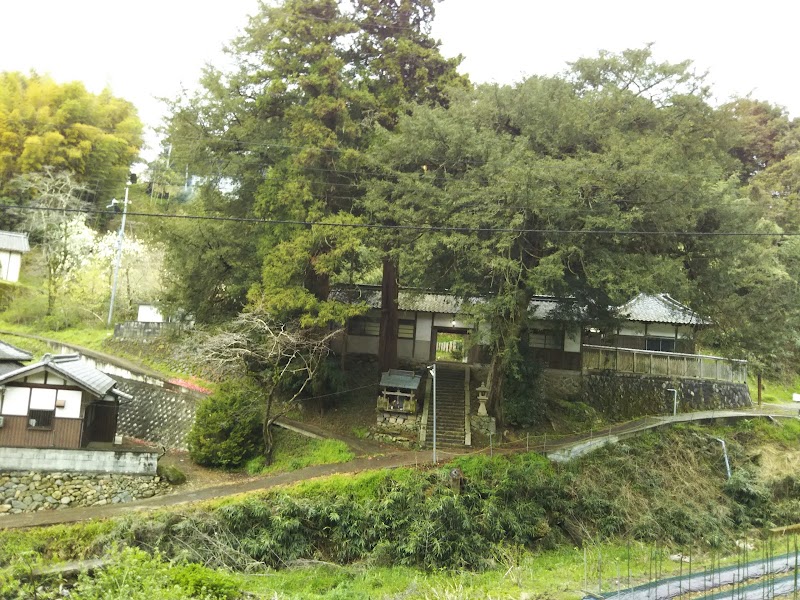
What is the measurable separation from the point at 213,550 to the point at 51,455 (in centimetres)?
608

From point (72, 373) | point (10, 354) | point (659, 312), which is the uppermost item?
point (659, 312)

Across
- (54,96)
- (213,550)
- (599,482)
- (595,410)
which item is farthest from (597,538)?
(54,96)

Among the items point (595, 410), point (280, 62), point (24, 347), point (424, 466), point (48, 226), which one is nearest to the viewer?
point (424, 466)

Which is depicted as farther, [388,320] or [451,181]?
[388,320]

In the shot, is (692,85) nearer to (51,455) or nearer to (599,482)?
(599,482)

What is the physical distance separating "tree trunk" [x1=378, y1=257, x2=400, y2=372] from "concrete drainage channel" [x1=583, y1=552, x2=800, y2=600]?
12.1 m

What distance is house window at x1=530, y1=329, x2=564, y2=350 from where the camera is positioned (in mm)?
23312

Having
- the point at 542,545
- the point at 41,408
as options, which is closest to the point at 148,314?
the point at 41,408

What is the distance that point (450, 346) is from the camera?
91.8ft

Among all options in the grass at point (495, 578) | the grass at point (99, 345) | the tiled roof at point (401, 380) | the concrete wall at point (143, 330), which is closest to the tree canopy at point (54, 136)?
the grass at point (99, 345)

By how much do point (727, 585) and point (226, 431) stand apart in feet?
43.7

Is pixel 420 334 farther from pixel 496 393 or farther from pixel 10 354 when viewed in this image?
pixel 10 354

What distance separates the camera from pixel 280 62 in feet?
60.7

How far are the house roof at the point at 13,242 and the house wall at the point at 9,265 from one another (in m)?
0.29
